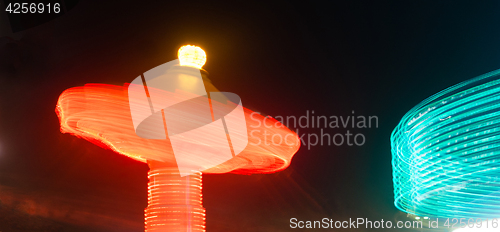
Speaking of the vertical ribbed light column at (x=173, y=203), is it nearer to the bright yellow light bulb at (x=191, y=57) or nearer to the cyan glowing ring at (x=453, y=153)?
the bright yellow light bulb at (x=191, y=57)

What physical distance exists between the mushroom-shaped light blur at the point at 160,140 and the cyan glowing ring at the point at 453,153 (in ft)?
5.40

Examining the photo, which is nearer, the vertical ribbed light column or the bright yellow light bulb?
the vertical ribbed light column

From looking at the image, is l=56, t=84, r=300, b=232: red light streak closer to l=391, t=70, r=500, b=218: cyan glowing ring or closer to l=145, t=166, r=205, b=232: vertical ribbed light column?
l=145, t=166, r=205, b=232: vertical ribbed light column

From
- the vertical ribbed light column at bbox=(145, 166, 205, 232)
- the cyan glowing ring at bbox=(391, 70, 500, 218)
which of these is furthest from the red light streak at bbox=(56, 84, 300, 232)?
the cyan glowing ring at bbox=(391, 70, 500, 218)

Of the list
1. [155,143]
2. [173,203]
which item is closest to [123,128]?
[155,143]

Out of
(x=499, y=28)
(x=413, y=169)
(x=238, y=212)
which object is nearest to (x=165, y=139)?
(x=413, y=169)

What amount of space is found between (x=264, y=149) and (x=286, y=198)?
4.31 metres

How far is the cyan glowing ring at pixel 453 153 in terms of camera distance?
14.5 ft

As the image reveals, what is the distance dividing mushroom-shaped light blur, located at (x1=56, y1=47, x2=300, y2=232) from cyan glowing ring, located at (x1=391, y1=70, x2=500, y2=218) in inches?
64.8

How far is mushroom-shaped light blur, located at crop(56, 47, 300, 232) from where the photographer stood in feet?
15.9

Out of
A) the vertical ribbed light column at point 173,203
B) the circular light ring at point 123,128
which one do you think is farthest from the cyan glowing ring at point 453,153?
the vertical ribbed light column at point 173,203

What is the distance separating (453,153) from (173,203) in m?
3.31

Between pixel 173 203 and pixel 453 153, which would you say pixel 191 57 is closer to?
pixel 173 203

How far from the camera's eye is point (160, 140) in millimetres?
5137
